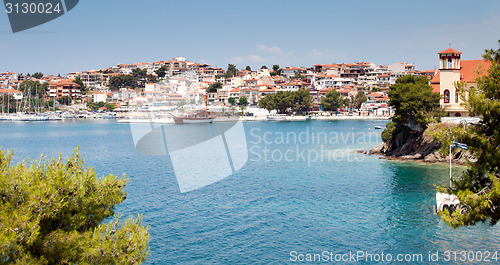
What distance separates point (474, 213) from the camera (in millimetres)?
8688

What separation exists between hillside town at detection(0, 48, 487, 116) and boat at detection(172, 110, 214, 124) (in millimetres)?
3308

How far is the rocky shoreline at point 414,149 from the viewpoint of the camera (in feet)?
102

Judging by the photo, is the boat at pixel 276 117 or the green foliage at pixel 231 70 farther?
the green foliage at pixel 231 70

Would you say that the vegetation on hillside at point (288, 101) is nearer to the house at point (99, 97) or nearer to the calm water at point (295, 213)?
the house at point (99, 97)

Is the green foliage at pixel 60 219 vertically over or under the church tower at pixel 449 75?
under

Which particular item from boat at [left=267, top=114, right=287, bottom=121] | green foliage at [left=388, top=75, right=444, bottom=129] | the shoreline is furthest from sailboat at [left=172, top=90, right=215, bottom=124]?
green foliage at [left=388, top=75, right=444, bottom=129]

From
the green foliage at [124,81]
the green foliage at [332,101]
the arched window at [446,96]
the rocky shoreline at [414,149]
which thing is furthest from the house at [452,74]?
the green foliage at [124,81]

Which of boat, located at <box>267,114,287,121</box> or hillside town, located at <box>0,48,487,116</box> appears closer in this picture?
boat, located at <box>267,114,287,121</box>

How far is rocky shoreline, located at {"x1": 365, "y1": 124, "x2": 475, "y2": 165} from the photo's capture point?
31.0 metres

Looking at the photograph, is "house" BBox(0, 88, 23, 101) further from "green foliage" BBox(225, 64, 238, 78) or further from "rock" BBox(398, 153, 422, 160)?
"rock" BBox(398, 153, 422, 160)

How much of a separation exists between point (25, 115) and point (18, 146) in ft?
241

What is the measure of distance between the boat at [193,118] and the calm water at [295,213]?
58000 mm

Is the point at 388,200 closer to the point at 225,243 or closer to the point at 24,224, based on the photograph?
the point at 225,243

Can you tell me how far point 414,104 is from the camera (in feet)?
107
